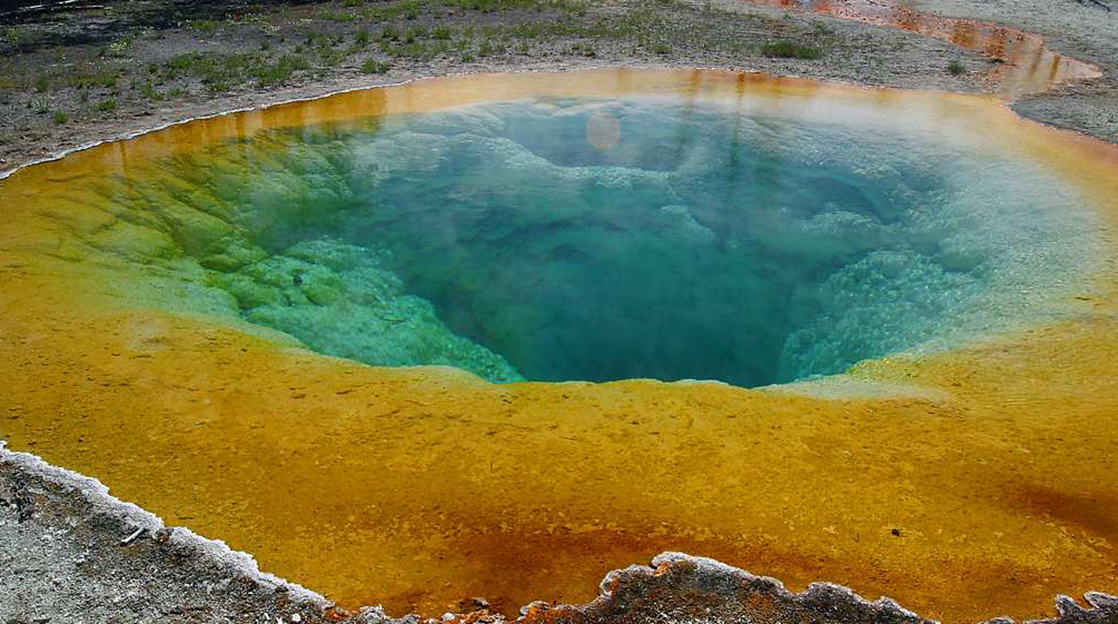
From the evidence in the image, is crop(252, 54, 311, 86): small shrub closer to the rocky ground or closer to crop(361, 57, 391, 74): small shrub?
the rocky ground

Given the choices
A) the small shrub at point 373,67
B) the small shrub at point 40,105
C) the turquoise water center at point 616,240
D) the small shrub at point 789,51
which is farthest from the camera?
the small shrub at point 789,51

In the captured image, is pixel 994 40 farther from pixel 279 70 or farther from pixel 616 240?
pixel 279 70

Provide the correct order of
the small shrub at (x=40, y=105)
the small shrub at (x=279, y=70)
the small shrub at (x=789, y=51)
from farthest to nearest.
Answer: the small shrub at (x=789, y=51) < the small shrub at (x=279, y=70) < the small shrub at (x=40, y=105)

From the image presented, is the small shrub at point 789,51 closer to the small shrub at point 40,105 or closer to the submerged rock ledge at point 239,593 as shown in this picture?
the small shrub at point 40,105

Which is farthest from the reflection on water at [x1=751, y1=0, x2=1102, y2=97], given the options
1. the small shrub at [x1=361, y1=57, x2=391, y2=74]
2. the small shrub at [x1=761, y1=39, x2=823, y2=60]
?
the small shrub at [x1=361, y1=57, x2=391, y2=74]

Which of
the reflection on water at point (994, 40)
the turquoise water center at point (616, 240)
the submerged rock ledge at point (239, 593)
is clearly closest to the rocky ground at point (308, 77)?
the submerged rock ledge at point (239, 593)

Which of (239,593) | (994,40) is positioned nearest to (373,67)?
(239,593)

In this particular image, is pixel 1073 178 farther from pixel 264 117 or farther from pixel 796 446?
pixel 264 117
